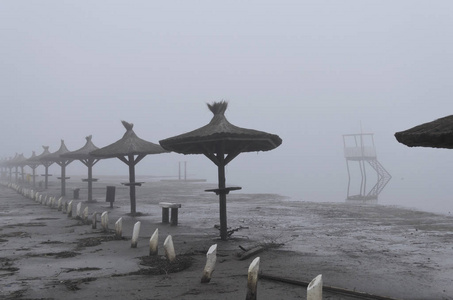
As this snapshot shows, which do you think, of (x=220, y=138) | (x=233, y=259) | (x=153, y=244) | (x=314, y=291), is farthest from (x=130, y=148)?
(x=314, y=291)

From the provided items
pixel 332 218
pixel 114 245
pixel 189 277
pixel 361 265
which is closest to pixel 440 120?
pixel 361 265

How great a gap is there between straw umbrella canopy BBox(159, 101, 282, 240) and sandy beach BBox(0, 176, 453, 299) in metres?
1.72

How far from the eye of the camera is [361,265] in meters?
9.60

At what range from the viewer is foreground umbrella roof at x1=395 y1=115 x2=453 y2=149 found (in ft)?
17.7

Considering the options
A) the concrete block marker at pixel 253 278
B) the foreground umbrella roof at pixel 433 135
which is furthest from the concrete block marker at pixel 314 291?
the foreground umbrella roof at pixel 433 135

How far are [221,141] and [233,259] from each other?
4084 millimetres

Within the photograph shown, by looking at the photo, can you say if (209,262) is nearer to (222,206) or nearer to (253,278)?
(253,278)

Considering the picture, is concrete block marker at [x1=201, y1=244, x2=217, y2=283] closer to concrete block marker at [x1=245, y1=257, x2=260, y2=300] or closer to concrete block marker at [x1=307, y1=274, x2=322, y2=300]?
concrete block marker at [x1=245, y1=257, x2=260, y2=300]

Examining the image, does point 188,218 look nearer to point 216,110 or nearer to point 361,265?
point 216,110

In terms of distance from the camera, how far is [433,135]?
5.52 metres

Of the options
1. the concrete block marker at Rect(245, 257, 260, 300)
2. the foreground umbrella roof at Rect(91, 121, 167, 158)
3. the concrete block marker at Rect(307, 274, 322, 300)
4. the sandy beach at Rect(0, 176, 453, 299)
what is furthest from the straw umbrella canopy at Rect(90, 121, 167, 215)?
the concrete block marker at Rect(307, 274, 322, 300)

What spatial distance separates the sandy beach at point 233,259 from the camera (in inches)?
301

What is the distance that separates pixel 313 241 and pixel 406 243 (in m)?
2.87

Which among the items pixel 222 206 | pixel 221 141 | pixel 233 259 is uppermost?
pixel 221 141
